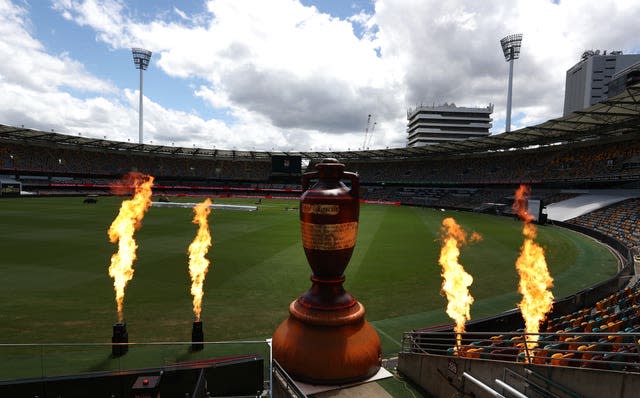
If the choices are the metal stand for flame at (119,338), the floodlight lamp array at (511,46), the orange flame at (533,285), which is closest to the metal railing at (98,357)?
the metal stand for flame at (119,338)

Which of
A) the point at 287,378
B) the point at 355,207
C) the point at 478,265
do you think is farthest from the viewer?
the point at 478,265

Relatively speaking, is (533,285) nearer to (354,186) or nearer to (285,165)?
(354,186)

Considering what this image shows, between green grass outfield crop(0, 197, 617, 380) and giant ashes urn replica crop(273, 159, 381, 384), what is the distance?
4261mm

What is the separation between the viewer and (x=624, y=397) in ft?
14.2

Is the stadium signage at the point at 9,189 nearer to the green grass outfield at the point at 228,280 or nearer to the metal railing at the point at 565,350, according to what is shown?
the green grass outfield at the point at 228,280

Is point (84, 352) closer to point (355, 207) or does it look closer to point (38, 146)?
point (355, 207)

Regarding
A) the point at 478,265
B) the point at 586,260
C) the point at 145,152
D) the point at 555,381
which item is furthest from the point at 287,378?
the point at 145,152

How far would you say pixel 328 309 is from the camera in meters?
6.34

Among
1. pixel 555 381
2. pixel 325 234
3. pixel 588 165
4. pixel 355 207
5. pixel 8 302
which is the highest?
pixel 588 165

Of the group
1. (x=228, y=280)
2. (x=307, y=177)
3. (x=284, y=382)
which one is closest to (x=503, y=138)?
(x=228, y=280)

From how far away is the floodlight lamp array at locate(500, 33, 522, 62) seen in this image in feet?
279

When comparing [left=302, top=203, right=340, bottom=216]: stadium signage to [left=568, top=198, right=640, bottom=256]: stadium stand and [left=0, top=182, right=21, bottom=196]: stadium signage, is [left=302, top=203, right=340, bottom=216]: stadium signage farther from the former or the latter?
[left=0, top=182, right=21, bottom=196]: stadium signage

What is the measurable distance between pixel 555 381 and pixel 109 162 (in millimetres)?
99080

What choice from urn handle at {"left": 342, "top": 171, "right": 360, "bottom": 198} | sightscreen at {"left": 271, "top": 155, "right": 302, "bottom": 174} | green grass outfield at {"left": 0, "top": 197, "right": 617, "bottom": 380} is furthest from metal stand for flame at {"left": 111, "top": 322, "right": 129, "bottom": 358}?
sightscreen at {"left": 271, "top": 155, "right": 302, "bottom": 174}
